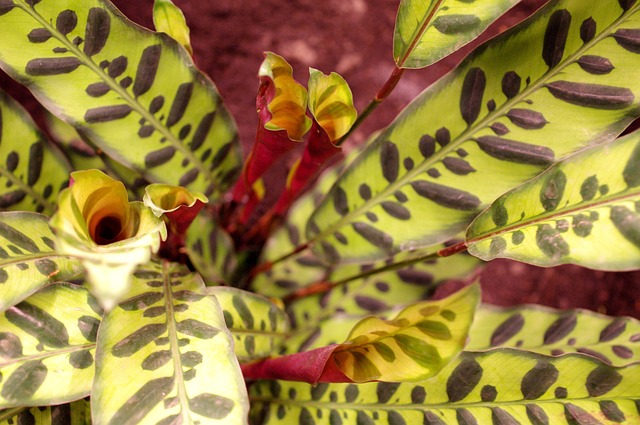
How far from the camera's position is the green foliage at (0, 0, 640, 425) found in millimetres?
514

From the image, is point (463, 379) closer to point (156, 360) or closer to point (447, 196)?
point (447, 196)

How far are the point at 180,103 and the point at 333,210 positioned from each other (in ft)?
0.82

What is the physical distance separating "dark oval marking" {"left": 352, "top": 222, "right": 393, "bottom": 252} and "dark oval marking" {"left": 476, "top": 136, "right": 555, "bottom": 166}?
17cm

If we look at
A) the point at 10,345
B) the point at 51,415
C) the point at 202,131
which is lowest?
the point at 51,415

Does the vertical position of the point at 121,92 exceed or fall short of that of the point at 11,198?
it exceeds it

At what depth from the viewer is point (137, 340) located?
0.54 m

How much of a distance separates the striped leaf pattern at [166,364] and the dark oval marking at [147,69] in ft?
0.75

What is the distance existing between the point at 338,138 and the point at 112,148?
0.90 feet

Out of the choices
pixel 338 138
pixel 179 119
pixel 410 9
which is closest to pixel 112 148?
pixel 179 119

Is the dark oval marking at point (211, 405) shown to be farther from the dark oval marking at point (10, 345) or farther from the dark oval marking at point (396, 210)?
the dark oval marking at point (396, 210)

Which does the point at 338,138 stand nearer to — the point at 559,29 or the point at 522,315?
the point at 559,29

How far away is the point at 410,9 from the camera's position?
0.56 metres

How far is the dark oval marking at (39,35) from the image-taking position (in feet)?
1.88

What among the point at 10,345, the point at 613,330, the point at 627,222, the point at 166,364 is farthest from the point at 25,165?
the point at 613,330
